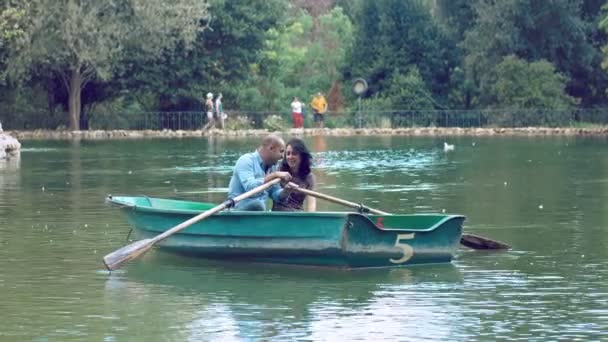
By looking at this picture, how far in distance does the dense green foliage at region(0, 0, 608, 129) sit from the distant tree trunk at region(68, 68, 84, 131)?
0.17 ft

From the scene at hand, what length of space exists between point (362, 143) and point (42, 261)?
3444cm

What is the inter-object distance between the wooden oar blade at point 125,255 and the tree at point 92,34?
3872 centimetres

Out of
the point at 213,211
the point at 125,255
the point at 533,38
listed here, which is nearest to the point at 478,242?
the point at 213,211

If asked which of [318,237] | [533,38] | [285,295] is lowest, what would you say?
[285,295]

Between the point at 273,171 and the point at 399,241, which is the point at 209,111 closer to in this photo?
the point at 273,171

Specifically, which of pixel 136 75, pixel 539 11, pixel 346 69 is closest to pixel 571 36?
pixel 539 11

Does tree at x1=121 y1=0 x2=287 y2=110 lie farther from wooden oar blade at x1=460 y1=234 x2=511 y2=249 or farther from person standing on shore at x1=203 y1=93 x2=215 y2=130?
wooden oar blade at x1=460 y1=234 x2=511 y2=249

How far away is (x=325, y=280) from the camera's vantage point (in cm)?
1650

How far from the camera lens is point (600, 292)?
50.4ft

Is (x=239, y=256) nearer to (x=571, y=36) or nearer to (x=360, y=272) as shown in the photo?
(x=360, y=272)

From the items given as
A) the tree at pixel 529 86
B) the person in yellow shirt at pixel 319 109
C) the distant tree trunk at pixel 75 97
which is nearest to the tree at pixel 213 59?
the distant tree trunk at pixel 75 97

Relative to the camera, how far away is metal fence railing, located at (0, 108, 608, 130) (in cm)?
6169

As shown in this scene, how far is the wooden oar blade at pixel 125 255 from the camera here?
55.3 feet

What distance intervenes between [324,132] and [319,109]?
1.45 m
